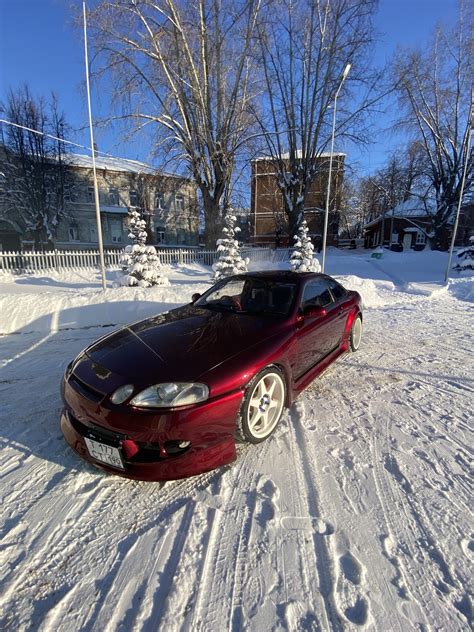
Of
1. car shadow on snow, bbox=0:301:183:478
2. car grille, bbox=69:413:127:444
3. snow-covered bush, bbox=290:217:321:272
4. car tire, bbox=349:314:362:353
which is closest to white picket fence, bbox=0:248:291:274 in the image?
snow-covered bush, bbox=290:217:321:272

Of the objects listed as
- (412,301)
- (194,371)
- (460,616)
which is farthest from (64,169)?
Answer: (460,616)

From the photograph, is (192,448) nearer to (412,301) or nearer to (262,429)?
(262,429)

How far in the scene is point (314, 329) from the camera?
337cm

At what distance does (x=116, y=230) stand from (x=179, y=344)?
125 feet

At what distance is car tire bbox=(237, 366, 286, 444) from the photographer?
239 centimetres

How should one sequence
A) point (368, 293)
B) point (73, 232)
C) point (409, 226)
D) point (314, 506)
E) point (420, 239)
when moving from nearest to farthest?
point (314, 506)
point (368, 293)
point (73, 232)
point (420, 239)
point (409, 226)

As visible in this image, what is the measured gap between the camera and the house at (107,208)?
103 ft

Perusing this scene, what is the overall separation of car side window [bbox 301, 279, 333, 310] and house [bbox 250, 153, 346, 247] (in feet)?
83.6

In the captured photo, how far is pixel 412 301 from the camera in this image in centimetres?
917

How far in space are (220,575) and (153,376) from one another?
1.24m

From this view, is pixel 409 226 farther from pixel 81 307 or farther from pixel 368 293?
pixel 81 307

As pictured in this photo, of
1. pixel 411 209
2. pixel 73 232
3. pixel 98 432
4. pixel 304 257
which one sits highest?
pixel 411 209

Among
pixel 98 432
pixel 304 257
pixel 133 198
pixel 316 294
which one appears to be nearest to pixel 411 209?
pixel 304 257

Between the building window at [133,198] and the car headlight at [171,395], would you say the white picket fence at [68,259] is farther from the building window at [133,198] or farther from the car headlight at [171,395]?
the building window at [133,198]
